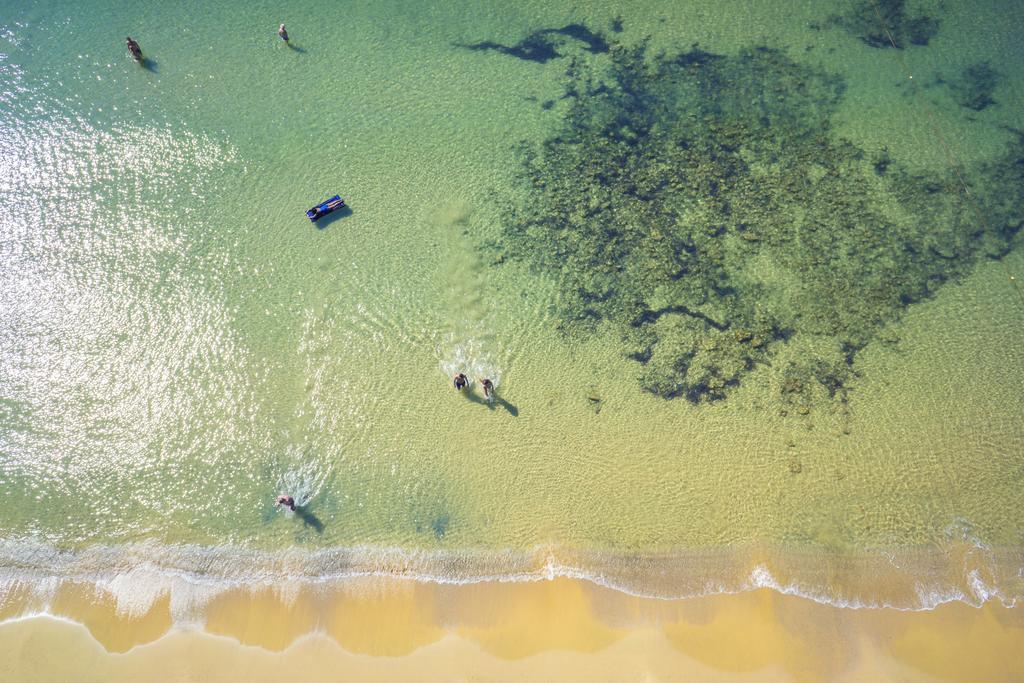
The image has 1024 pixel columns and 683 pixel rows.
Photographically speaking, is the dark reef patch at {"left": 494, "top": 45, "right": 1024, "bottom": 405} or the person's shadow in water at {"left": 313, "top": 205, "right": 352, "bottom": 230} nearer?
the dark reef patch at {"left": 494, "top": 45, "right": 1024, "bottom": 405}

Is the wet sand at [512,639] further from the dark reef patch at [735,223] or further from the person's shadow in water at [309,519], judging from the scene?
the dark reef patch at [735,223]

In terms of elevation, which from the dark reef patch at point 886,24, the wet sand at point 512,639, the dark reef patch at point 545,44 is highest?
the dark reef patch at point 886,24

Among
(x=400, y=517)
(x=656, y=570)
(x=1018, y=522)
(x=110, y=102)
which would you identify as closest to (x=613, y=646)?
(x=656, y=570)

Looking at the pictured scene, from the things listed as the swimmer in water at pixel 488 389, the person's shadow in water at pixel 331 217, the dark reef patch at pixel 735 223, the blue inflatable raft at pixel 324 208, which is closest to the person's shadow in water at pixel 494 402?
the swimmer in water at pixel 488 389

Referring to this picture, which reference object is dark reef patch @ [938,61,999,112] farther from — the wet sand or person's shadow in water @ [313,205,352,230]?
person's shadow in water @ [313,205,352,230]

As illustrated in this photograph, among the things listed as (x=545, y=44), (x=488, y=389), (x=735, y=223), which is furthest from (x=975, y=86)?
(x=488, y=389)

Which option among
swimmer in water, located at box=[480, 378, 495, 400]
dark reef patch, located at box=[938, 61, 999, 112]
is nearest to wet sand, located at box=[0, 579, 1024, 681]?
swimmer in water, located at box=[480, 378, 495, 400]
